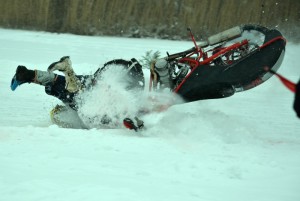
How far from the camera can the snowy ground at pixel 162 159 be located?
3.23 metres

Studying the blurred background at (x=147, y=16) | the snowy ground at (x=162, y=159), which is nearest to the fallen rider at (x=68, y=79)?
the snowy ground at (x=162, y=159)

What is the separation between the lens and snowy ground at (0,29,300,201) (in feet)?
10.6

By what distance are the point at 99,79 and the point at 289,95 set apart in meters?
3.78

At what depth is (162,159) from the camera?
3869 mm

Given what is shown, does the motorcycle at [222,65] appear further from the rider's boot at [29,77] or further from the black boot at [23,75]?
the black boot at [23,75]

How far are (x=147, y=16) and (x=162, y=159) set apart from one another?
838 cm

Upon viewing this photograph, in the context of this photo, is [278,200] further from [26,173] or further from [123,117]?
[123,117]

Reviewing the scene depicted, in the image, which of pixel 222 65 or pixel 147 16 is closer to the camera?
pixel 222 65

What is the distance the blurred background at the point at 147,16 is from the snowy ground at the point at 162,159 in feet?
17.5

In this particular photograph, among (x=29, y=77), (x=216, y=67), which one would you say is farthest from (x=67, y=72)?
(x=216, y=67)

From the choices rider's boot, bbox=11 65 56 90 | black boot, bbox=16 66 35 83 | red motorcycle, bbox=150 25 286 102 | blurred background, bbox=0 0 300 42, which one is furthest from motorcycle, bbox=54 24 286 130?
blurred background, bbox=0 0 300 42

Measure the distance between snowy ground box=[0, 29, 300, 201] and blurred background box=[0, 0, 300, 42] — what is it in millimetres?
5322

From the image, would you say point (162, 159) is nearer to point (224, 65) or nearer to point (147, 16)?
point (224, 65)

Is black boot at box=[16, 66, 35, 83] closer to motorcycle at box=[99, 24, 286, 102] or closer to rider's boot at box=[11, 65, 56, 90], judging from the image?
rider's boot at box=[11, 65, 56, 90]
